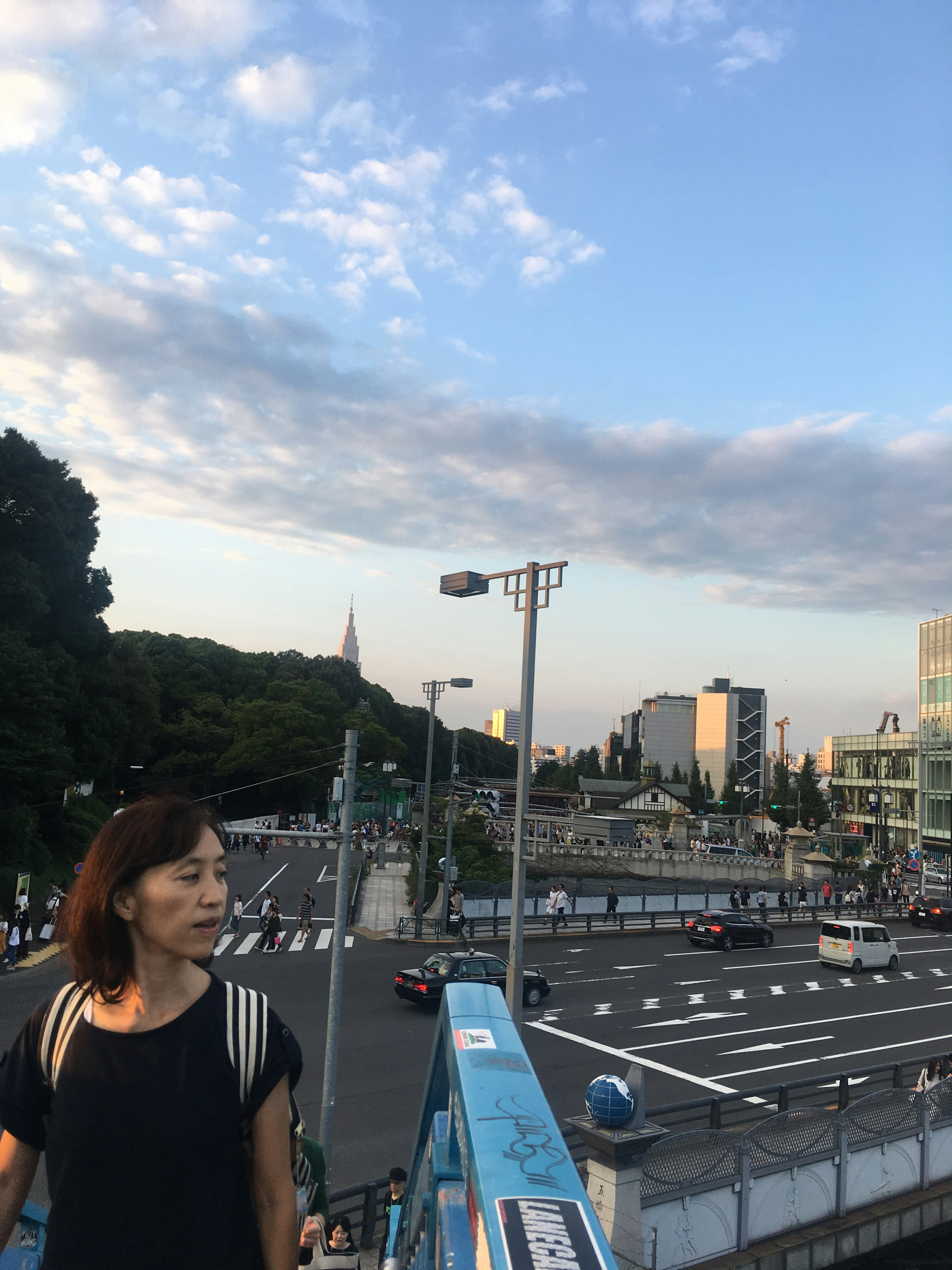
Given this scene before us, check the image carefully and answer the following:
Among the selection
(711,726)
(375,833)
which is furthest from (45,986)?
(711,726)

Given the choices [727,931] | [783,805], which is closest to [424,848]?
[727,931]

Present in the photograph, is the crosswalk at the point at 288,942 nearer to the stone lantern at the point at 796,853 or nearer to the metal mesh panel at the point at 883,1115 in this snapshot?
the metal mesh panel at the point at 883,1115

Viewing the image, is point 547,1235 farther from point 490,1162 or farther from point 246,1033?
point 246,1033

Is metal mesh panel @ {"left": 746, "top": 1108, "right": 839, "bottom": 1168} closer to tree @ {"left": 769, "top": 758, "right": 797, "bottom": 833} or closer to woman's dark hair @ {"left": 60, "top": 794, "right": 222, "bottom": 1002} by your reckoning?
woman's dark hair @ {"left": 60, "top": 794, "right": 222, "bottom": 1002}

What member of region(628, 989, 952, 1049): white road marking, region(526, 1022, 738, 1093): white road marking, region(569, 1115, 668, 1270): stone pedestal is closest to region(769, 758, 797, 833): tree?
region(628, 989, 952, 1049): white road marking

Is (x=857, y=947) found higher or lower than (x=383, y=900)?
higher

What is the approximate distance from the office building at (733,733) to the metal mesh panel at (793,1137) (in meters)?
157

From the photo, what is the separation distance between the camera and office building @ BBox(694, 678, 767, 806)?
16500 centimetres

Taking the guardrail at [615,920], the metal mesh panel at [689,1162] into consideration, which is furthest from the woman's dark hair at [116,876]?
the guardrail at [615,920]

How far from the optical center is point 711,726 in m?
172

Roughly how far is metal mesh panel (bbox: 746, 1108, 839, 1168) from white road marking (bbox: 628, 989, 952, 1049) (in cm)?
807

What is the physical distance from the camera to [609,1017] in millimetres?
20938

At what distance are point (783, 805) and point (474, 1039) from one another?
95.9 m

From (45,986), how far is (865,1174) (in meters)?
19.0
